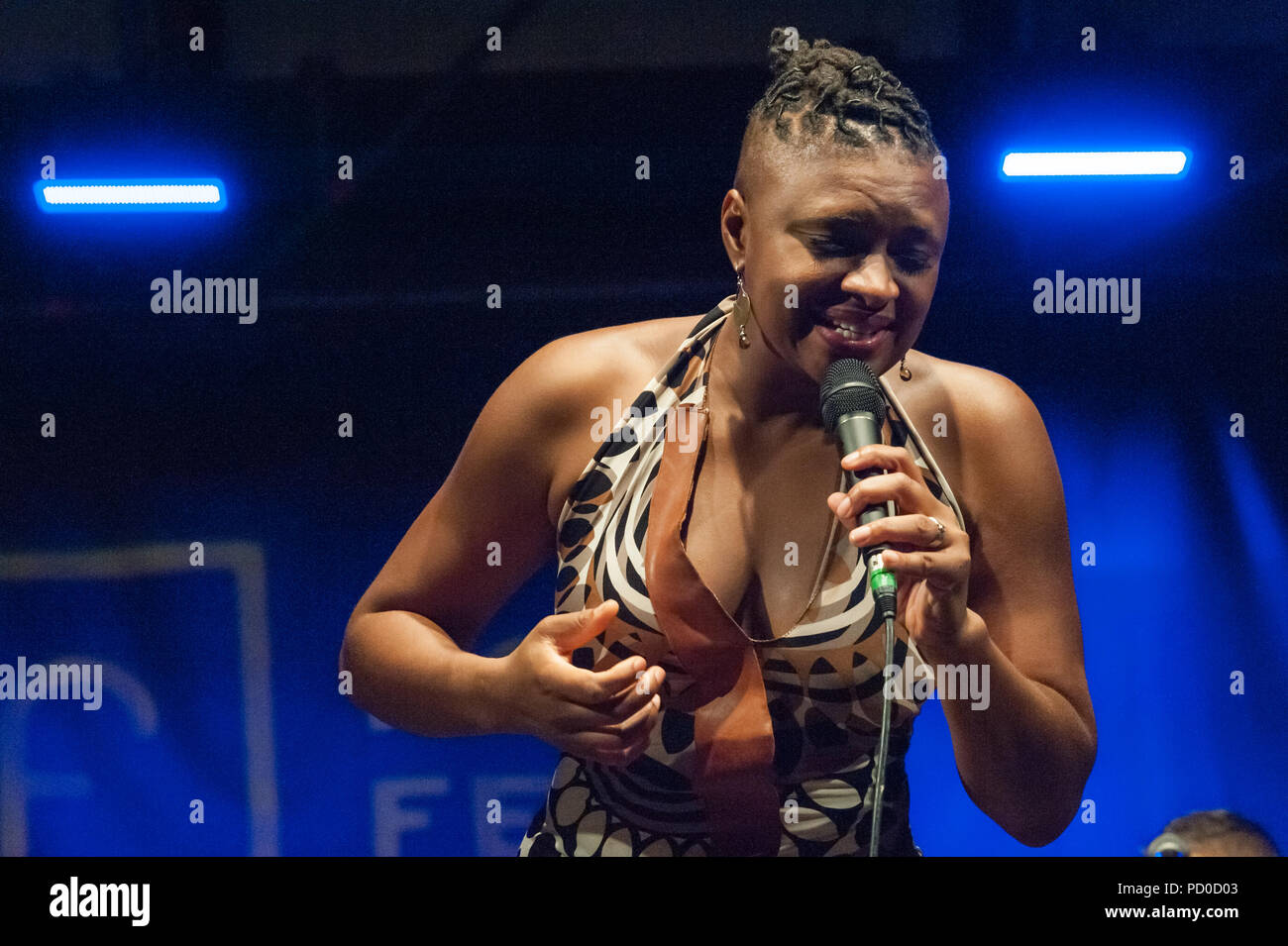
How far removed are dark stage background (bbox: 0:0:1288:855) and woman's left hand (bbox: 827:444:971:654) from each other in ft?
2.34

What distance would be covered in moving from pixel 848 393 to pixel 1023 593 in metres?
0.45

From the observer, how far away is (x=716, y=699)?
1.41 meters

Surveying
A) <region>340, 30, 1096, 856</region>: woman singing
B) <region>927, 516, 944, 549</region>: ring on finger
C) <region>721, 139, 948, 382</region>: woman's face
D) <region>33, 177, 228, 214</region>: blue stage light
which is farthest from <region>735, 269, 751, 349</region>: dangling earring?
<region>33, 177, 228, 214</region>: blue stage light

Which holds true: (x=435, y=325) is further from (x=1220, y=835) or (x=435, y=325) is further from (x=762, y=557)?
(x=1220, y=835)

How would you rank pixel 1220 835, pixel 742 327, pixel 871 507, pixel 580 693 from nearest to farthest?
pixel 871 507 → pixel 580 693 → pixel 742 327 → pixel 1220 835

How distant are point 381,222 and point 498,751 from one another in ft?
2.92

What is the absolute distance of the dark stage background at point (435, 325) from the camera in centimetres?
178

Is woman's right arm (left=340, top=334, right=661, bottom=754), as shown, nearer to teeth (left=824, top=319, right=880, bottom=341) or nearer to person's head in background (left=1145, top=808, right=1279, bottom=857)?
teeth (left=824, top=319, right=880, bottom=341)

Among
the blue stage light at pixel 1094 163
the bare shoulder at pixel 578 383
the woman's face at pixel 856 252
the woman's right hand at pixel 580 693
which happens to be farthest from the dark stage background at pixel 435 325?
the woman's right hand at pixel 580 693

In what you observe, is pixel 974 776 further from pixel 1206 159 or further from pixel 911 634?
pixel 1206 159

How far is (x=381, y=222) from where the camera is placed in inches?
72.5

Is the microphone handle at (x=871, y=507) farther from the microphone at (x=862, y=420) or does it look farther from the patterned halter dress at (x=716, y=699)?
the patterned halter dress at (x=716, y=699)

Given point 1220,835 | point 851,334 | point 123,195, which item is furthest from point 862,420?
point 123,195

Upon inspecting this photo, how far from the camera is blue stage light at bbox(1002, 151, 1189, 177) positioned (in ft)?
5.88
